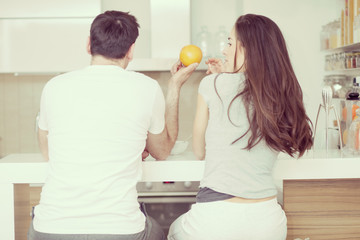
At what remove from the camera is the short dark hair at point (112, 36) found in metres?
1.49

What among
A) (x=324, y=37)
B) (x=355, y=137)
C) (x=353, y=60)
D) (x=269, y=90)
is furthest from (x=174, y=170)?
(x=324, y=37)

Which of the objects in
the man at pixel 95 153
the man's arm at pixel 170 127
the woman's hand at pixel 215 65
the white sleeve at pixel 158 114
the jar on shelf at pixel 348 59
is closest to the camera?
the man at pixel 95 153

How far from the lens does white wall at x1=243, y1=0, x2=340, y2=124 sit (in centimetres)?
349

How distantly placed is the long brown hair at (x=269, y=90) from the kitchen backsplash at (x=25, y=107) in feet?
6.75

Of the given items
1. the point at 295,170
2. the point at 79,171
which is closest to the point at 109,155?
the point at 79,171

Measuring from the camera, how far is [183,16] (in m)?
3.05

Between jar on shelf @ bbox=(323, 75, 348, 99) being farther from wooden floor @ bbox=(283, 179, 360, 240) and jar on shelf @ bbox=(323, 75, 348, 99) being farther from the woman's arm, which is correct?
the woman's arm

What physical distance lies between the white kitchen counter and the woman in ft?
1.10

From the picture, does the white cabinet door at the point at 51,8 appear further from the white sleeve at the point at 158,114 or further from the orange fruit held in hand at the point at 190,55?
the white sleeve at the point at 158,114

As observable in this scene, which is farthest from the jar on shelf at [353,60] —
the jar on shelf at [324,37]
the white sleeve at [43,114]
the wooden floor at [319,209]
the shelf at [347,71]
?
the white sleeve at [43,114]

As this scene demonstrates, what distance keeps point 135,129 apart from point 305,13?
8.18 ft

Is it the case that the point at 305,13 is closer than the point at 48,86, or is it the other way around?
the point at 48,86

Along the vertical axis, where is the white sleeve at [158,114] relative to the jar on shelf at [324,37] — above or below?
below

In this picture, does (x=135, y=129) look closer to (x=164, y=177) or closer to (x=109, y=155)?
(x=109, y=155)
